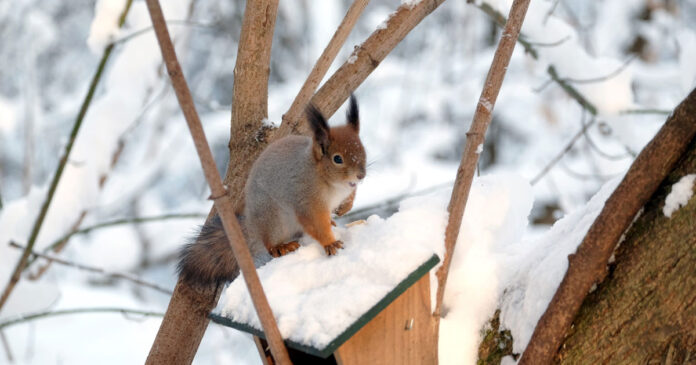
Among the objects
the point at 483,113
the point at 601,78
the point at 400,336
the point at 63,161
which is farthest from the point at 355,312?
the point at 601,78

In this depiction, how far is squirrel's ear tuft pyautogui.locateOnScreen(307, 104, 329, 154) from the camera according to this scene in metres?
1.25

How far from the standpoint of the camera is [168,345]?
4.73 feet

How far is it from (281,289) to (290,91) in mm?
4509

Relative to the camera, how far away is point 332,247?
3.95 ft

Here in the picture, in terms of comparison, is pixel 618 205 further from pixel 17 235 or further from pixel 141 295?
pixel 141 295

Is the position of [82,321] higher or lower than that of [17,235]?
higher

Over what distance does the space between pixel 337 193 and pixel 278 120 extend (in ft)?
11.6

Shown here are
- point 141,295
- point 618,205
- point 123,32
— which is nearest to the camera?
point 618,205

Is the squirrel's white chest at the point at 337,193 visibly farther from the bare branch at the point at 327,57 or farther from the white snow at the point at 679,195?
the white snow at the point at 679,195

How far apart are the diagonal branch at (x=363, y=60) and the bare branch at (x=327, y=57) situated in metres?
0.03

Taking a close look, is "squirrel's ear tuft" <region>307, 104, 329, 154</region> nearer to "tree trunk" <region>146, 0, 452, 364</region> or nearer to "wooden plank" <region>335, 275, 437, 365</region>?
"tree trunk" <region>146, 0, 452, 364</region>

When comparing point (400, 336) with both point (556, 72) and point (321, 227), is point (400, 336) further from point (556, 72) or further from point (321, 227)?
point (556, 72)

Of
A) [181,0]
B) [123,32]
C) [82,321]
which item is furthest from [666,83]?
[82,321]

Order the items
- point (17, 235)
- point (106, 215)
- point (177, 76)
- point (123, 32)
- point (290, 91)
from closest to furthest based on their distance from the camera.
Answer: point (177, 76)
point (123, 32)
point (17, 235)
point (106, 215)
point (290, 91)
